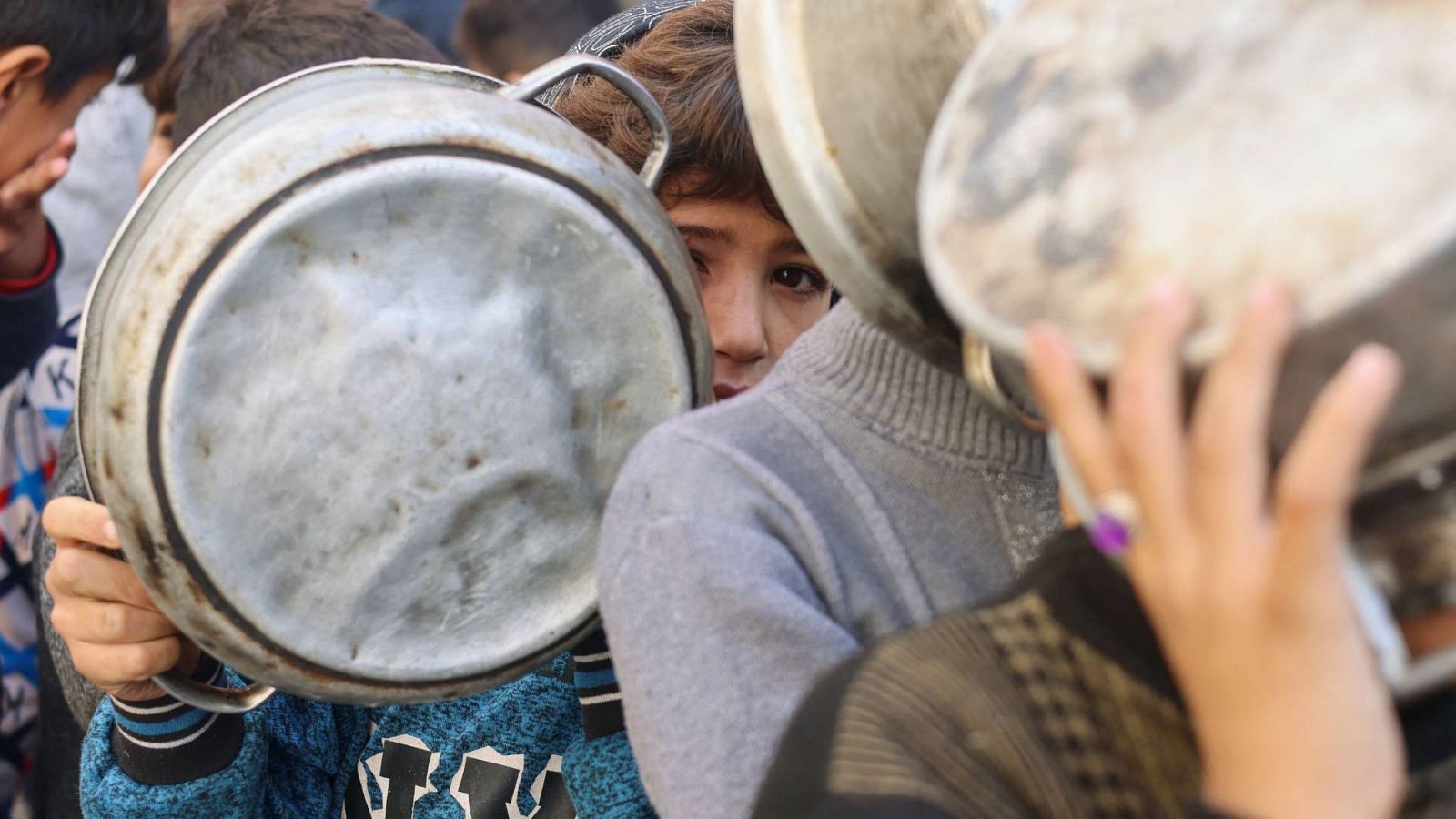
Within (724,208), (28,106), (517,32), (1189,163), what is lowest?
(517,32)

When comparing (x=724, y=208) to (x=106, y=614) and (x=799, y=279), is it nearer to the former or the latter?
(x=799, y=279)

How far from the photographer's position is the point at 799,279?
132 cm

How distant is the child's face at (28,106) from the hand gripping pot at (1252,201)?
4.71ft

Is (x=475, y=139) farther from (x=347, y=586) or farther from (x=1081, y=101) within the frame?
(x=1081, y=101)

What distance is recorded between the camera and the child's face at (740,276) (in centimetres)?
124

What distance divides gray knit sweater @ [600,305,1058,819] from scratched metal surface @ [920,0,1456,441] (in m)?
0.22

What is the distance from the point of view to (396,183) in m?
0.80

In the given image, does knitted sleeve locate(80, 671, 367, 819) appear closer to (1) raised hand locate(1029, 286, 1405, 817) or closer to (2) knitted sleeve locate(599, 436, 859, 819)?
(2) knitted sleeve locate(599, 436, 859, 819)

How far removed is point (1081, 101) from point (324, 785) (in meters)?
0.98

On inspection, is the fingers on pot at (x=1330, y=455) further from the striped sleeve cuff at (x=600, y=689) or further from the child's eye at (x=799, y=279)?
the child's eye at (x=799, y=279)

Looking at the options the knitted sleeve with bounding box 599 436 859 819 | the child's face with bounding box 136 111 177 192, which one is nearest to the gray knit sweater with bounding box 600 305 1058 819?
the knitted sleeve with bounding box 599 436 859 819

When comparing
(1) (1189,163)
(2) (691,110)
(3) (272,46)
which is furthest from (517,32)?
(1) (1189,163)

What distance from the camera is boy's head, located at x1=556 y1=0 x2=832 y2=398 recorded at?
1235 mm

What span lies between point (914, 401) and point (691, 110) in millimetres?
523
